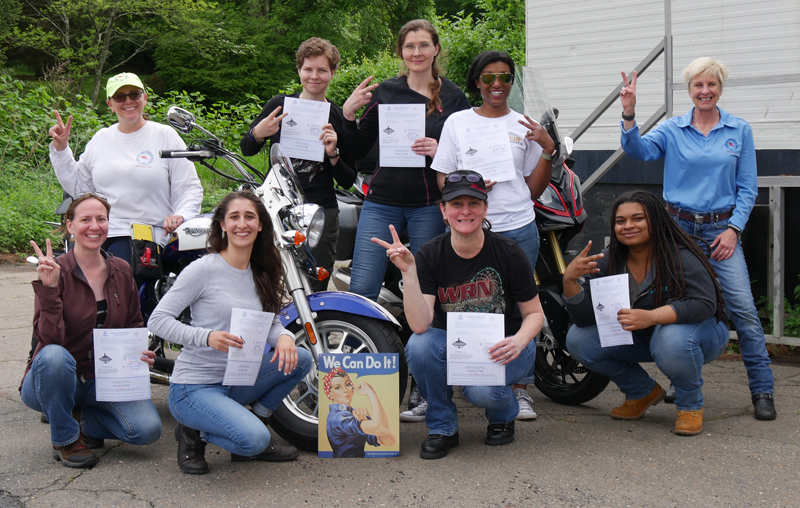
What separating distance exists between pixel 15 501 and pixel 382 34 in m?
27.0

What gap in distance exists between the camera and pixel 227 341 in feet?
10.3

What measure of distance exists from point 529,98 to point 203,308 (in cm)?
238

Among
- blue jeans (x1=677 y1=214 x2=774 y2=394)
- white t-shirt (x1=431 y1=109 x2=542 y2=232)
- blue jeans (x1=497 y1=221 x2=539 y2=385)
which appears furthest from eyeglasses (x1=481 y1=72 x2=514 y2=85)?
blue jeans (x1=677 y1=214 x2=774 y2=394)

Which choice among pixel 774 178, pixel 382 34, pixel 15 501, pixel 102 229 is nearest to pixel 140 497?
pixel 15 501

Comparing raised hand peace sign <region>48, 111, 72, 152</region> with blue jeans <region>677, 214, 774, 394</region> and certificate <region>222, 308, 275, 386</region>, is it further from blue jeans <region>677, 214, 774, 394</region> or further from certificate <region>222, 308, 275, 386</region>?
blue jeans <region>677, 214, 774, 394</region>

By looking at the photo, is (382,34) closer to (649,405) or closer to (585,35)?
(585,35)

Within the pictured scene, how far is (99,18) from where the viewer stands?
22516 mm

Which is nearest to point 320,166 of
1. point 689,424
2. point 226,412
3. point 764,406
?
point 226,412

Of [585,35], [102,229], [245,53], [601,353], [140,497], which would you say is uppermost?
[245,53]

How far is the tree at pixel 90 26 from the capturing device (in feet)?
72.0

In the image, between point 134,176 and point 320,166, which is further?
point 320,166

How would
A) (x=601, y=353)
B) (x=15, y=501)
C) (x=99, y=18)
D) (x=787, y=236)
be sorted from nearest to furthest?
(x=15, y=501) < (x=601, y=353) < (x=787, y=236) < (x=99, y=18)

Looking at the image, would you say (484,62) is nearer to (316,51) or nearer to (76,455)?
(316,51)

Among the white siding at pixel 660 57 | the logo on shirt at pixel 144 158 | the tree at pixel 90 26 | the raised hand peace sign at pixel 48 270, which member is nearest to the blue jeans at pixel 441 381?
the raised hand peace sign at pixel 48 270
